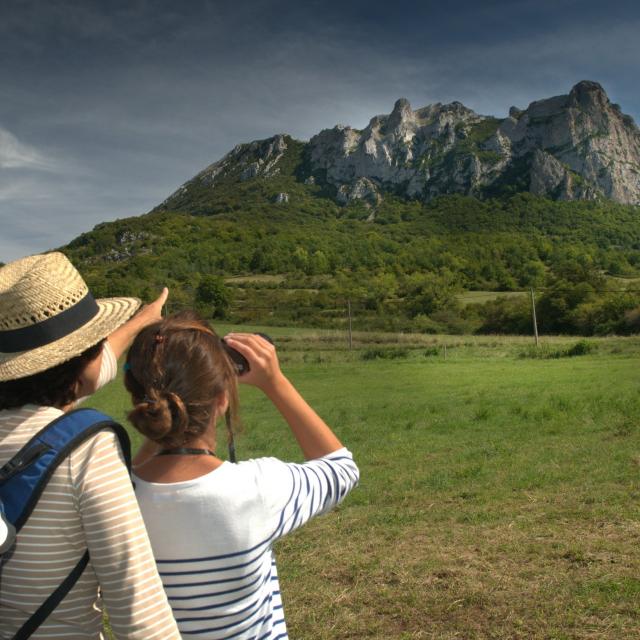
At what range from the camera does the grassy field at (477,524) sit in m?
3.68

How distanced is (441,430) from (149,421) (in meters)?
9.57

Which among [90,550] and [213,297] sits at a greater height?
[90,550]

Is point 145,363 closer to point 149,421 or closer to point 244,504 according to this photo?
point 149,421

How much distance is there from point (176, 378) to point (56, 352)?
0.90 feet

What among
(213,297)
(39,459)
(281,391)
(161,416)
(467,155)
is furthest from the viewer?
(467,155)

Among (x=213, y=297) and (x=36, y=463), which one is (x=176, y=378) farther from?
(x=213, y=297)

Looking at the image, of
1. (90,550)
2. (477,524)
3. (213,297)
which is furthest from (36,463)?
(213,297)

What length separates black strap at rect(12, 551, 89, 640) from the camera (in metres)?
1.25

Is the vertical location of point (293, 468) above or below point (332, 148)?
below

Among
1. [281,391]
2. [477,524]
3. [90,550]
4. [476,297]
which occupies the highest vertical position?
[281,391]

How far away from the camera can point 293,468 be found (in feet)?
4.81

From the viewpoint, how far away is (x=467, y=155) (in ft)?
514

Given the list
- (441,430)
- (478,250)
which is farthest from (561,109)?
(441,430)

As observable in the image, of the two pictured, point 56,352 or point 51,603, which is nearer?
point 51,603
